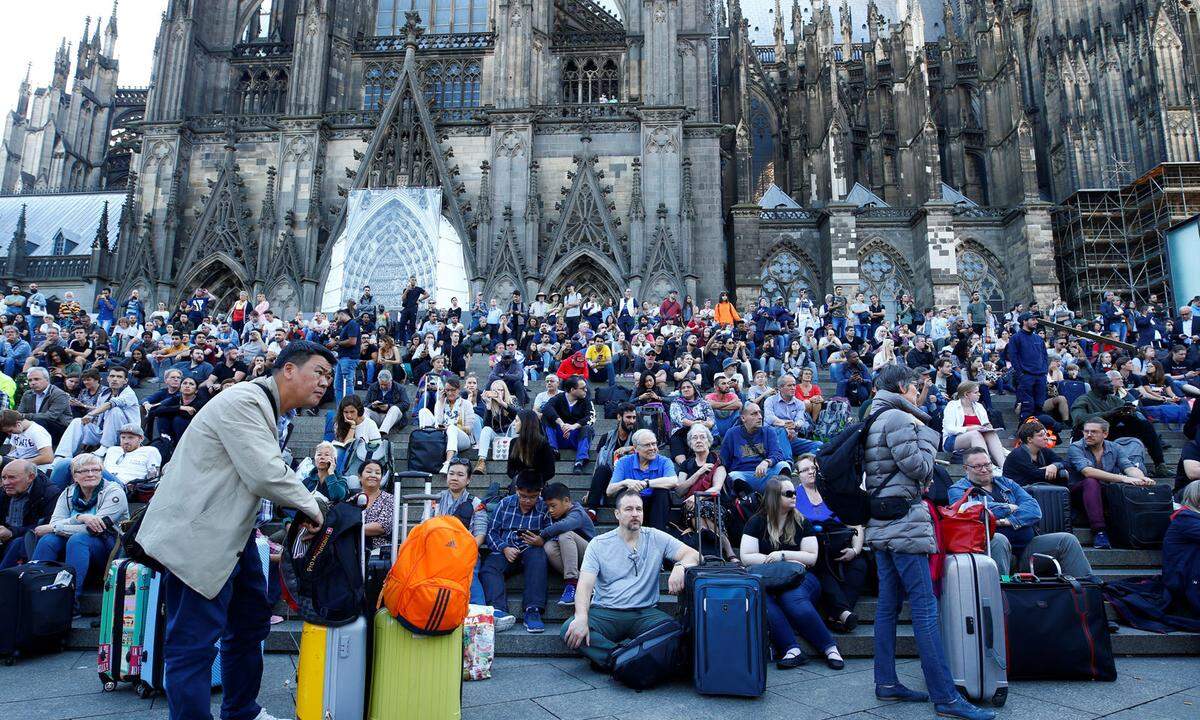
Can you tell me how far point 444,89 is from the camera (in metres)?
26.4

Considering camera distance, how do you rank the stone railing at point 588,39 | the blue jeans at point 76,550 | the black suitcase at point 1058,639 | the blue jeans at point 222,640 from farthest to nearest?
the stone railing at point 588,39
the blue jeans at point 76,550
the black suitcase at point 1058,639
the blue jeans at point 222,640

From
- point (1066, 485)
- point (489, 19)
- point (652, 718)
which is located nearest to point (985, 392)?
point (1066, 485)

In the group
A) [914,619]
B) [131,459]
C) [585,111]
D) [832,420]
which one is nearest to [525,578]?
[914,619]

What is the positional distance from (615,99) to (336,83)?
924 centimetres

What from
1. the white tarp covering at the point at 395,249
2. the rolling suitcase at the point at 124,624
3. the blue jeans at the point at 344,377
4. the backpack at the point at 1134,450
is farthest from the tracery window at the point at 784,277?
the rolling suitcase at the point at 124,624

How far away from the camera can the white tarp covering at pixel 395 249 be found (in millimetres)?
22219

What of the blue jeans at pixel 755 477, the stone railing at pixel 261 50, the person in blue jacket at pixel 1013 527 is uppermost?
the stone railing at pixel 261 50

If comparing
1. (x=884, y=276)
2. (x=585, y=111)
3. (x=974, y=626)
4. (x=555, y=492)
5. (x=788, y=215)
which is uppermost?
(x=585, y=111)

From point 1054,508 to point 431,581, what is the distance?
5.45 metres

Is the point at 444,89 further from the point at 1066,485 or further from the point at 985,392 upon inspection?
the point at 1066,485

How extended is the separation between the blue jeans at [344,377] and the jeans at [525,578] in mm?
6736

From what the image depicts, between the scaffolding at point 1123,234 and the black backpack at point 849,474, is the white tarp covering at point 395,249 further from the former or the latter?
the scaffolding at point 1123,234

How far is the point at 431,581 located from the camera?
147 inches

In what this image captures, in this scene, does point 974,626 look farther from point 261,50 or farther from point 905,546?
point 261,50
